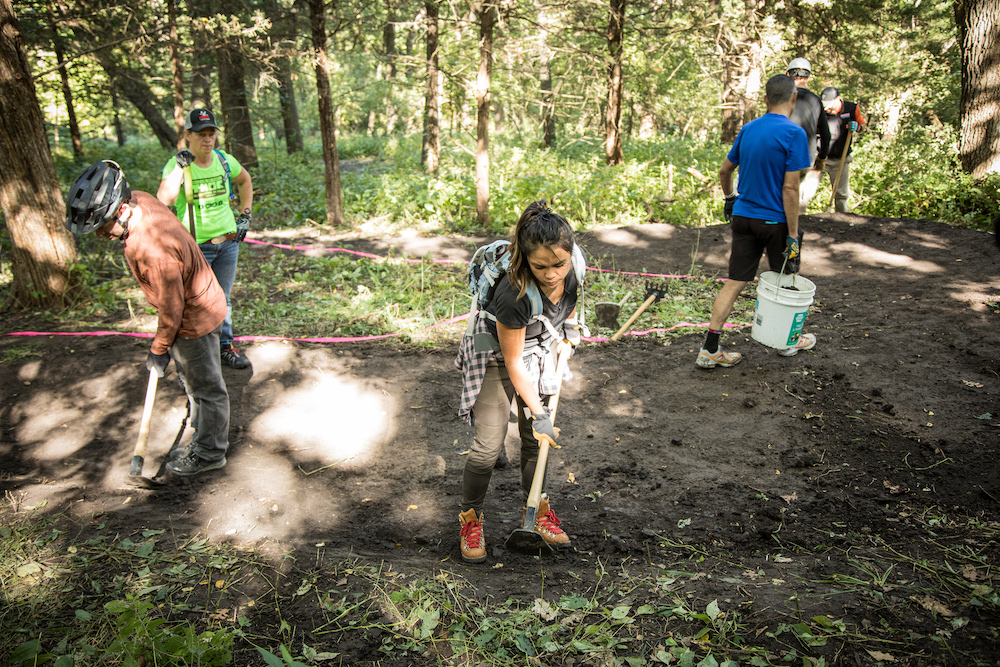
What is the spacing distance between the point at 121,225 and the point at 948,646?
4.21 m

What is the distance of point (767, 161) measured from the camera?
14.5 feet

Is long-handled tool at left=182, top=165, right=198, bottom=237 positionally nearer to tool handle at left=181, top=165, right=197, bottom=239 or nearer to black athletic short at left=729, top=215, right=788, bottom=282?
tool handle at left=181, top=165, right=197, bottom=239

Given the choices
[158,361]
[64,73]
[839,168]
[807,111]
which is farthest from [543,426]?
[64,73]

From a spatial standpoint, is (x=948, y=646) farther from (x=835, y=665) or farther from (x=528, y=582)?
(x=528, y=582)

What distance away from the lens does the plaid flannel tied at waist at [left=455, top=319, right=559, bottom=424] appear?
2.82 metres

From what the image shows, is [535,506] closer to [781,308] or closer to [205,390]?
[205,390]

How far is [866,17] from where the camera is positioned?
1333 centimetres

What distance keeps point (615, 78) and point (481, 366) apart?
10.4 metres

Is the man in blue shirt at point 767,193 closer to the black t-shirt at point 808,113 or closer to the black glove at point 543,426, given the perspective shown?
the black t-shirt at point 808,113

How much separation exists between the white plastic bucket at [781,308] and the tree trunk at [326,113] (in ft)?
21.1

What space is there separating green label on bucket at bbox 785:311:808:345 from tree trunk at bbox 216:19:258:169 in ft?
31.3

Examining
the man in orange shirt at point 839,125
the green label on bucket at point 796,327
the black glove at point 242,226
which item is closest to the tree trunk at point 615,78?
the man in orange shirt at point 839,125

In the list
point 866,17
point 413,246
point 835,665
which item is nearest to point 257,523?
point 835,665

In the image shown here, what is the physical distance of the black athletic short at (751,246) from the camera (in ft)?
15.1
